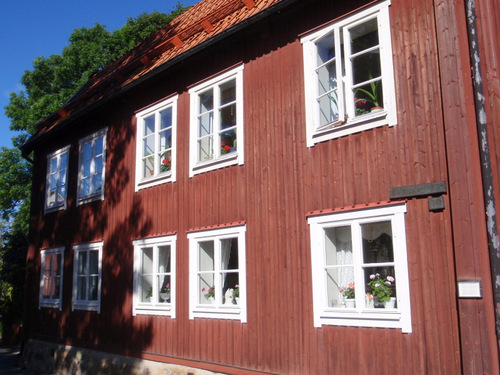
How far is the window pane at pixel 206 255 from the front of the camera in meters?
10.3

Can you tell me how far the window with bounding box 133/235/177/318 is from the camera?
11.0 metres

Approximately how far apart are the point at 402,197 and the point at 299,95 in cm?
265

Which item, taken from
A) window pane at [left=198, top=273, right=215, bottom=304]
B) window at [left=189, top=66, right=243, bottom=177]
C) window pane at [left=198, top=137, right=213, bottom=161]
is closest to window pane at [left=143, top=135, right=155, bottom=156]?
window at [left=189, top=66, right=243, bottom=177]

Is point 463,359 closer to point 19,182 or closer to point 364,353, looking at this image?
point 364,353

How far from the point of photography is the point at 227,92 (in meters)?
10.7

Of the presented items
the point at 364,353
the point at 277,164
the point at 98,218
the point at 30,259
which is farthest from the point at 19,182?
the point at 364,353

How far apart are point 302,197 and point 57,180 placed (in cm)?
974

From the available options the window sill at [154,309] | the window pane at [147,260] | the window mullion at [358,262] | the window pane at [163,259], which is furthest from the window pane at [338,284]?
the window pane at [147,260]

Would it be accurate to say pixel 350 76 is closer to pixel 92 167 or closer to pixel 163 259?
pixel 163 259

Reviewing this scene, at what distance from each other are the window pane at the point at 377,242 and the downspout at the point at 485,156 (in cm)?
134

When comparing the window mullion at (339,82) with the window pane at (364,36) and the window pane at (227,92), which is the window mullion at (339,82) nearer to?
the window pane at (364,36)

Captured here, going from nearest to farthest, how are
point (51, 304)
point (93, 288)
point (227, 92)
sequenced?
point (227, 92)
point (93, 288)
point (51, 304)

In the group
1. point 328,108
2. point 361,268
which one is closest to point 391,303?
point 361,268

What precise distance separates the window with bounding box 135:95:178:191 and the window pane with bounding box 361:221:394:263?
16.4ft
